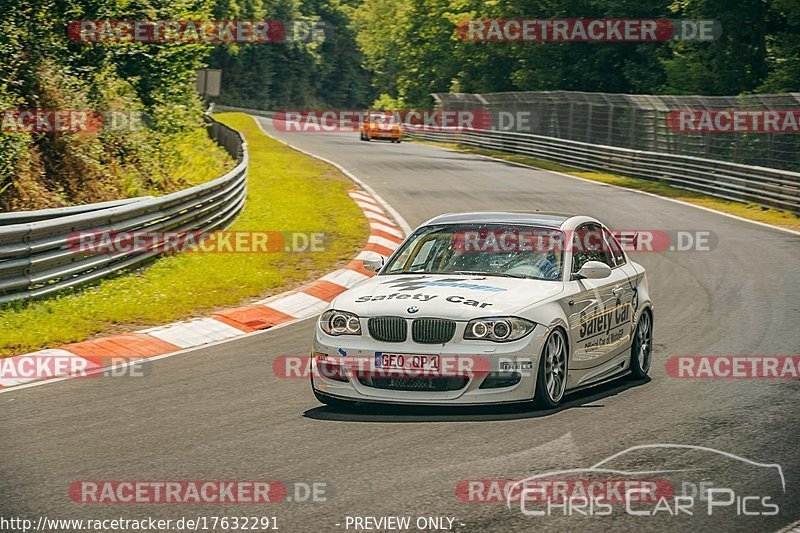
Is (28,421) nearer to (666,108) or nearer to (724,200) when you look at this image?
(724,200)

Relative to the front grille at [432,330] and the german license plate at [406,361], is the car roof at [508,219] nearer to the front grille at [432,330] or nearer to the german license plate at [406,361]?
the front grille at [432,330]

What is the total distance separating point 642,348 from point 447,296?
2.73 m

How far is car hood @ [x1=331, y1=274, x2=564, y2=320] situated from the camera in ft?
27.5

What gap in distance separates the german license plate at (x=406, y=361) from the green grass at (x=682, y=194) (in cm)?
1733

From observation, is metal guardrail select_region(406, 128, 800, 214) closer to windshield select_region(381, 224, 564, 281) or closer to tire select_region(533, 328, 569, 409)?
windshield select_region(381, 224, 564, 281)

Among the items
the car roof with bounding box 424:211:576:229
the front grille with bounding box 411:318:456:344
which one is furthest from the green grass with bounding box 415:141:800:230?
the front grille with bounding box 411:318:456:344

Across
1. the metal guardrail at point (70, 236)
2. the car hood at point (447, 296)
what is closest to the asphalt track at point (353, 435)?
the car hood at point (447, 296)

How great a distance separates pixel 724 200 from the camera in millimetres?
29062

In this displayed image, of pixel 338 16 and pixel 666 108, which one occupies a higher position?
pixel 338 16

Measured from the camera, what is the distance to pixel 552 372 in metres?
8.62

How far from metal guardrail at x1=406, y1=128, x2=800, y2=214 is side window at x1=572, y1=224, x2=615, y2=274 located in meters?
16.8

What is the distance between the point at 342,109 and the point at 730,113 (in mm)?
104721

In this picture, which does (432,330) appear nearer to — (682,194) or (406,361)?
(406,361)

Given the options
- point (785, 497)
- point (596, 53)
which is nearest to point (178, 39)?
point (785, 497)
